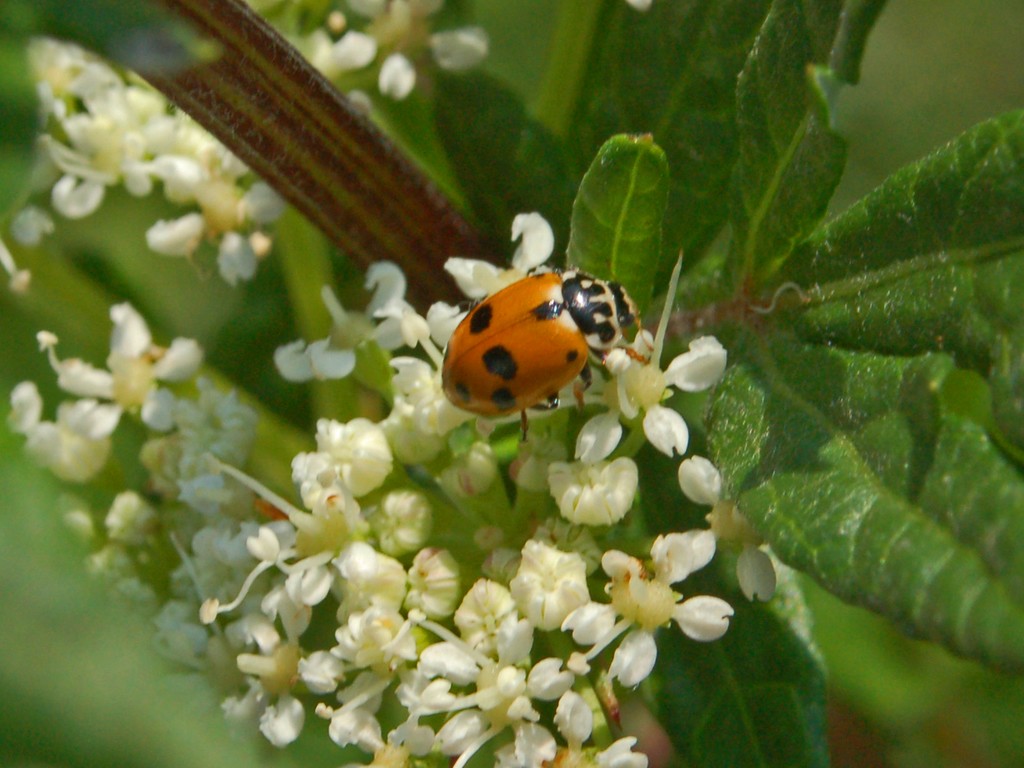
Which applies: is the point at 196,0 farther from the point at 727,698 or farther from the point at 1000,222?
the point at 727,698

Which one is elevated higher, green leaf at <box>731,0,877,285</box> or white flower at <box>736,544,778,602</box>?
green leaf at <box>731,0,877,285</box>

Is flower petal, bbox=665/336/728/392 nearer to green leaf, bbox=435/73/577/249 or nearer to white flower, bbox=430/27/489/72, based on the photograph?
green leaf, bbox=435/73/577/249

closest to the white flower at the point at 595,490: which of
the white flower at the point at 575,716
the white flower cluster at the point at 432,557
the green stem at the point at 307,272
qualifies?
the white flower cluster at the point at 432,557

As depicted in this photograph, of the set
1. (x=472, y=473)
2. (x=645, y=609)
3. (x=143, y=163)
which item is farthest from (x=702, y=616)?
(x=143, y=163)

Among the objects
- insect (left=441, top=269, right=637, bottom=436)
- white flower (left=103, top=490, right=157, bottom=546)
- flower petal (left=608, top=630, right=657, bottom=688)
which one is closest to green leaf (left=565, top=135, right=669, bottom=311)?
insect (left=441, top=269, right=637, bottom=436)

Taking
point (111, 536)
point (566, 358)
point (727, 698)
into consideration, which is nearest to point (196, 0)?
point (566, 358)

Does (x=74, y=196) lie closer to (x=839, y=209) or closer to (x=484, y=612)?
(x=484, y=612)

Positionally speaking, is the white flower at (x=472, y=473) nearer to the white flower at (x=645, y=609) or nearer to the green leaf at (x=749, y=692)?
the white flower at (x=645, y=609)
